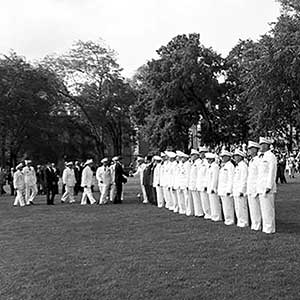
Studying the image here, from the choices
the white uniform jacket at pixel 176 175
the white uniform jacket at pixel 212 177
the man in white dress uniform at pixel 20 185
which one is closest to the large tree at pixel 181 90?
the man in white dress uniform at pixel 20 185

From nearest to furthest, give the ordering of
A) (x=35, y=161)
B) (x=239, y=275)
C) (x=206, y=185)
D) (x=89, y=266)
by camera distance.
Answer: (x=239, y=275) → (x=89, y=266) → (x=206, y=185) → (x=35, y=161)

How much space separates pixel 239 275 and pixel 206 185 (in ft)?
23.4

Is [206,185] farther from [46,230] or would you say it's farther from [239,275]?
[239,275]

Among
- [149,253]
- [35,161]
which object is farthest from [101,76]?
[149,253]

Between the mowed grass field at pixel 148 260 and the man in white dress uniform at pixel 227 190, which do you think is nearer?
the mowed grass field at pixel 148 260

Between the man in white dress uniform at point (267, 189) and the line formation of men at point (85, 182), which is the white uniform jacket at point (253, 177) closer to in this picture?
the man in white dress uniform at point (267, 189)

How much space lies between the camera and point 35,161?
185 ft

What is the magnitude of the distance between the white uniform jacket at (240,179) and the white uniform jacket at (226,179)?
278mm

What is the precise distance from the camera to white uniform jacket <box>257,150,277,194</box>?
39.3ft

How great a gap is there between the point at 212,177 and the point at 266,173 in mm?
2651

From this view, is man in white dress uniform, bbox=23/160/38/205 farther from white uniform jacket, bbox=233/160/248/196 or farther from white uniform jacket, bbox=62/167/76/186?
white uniform jacket, bbox=233/160/248/196

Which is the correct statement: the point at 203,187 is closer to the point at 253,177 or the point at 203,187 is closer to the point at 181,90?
the point at 253,177

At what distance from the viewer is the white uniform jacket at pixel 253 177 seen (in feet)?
41.1

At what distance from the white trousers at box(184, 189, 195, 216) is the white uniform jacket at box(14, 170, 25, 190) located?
868 cm
